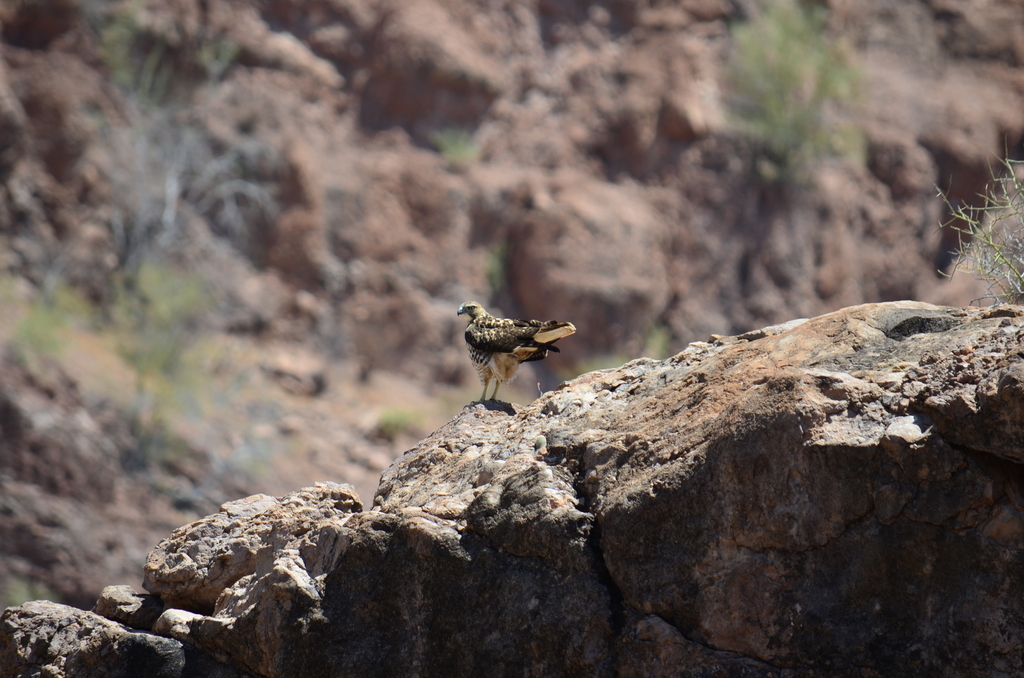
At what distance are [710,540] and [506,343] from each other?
2600mm

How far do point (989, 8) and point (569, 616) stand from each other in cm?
2375

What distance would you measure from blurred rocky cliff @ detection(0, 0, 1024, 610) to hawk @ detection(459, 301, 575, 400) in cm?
835

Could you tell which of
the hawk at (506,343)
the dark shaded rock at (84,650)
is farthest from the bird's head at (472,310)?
the dark shaded rock at (84,650)

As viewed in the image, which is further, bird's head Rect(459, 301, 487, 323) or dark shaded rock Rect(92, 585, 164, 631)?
bird's head Rect(459, 301, 487, 323)

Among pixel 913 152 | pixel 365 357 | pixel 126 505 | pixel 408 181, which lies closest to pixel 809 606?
pixel 126 505

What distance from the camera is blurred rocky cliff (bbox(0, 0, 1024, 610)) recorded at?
A: 575 inches

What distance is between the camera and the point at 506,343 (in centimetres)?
565

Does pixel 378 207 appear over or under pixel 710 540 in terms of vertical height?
over

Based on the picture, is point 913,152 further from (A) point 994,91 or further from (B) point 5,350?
(B) point 5,350

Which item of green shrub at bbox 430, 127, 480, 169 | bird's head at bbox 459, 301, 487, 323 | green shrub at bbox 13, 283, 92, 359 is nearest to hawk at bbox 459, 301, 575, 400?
bird's head at bbox 459, 301, 487, 323

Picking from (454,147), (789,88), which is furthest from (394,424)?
(789,88)

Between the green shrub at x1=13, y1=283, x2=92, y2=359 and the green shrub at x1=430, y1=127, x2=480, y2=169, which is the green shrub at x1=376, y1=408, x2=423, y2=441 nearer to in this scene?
the green shrub at x1=13, y1=283, x2=92, y2=359

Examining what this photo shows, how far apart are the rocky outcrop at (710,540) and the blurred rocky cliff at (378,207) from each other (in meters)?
9.71

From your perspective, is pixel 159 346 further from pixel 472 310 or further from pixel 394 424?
pixel 472 310
